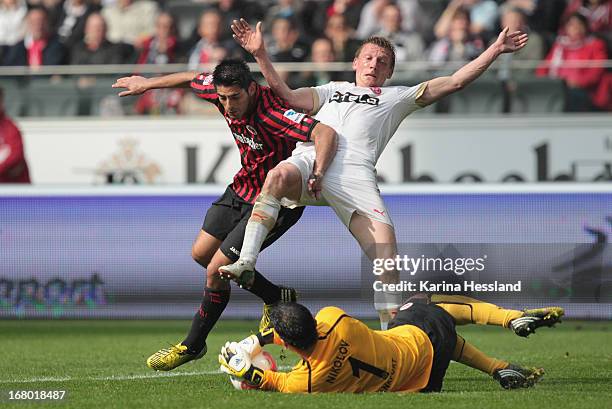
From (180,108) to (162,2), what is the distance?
8.95ft

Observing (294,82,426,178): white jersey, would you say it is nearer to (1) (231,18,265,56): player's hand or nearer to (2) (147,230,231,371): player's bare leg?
(1) (231,18,265,56): player's hand

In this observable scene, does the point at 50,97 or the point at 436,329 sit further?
the point at 50,97

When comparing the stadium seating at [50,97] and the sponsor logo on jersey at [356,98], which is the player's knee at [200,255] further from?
the stadium seating at [50,97]

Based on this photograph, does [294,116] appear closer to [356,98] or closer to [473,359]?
[356,98]

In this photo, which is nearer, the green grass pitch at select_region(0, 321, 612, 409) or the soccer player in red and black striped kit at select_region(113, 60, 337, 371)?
the green grass pitch at select_region(0, 321, 612, 409)

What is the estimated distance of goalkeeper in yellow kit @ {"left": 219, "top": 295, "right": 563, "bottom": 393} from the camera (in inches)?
252

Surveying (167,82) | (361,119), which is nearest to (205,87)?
(167,82)

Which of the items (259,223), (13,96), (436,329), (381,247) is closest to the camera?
(436,329)

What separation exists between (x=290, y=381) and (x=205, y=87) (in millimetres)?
2430

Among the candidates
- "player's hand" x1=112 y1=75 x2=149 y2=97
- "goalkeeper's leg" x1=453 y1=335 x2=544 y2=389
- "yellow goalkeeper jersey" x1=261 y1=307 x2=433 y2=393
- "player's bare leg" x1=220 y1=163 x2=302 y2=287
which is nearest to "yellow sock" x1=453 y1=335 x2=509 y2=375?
"goalkeeper's leg" x1=453 y1=335 x2=544 y2=389

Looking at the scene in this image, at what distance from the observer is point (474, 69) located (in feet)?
26.6

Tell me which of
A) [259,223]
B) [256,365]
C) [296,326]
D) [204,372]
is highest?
[259,223]

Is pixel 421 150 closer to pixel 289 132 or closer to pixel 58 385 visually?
pixel 289 132

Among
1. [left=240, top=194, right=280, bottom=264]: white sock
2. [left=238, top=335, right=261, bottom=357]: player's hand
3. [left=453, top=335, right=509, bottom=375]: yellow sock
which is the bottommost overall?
[left=453, top=335, right=509, bottom=375]: yellow sock
